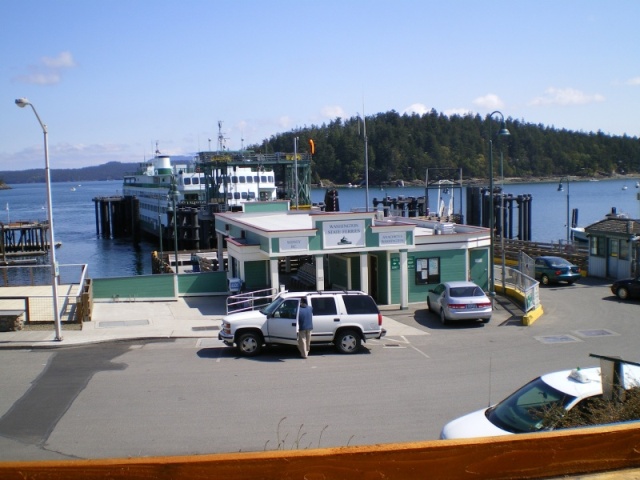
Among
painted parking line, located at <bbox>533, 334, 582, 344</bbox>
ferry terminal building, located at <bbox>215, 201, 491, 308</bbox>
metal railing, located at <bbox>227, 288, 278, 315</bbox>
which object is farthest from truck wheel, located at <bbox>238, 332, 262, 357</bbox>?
painted parking line, located at <bbox>533, 334, 582, 344</bbox>

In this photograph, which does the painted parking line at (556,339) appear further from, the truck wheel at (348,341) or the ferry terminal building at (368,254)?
the ferry terminal building at (368,254)

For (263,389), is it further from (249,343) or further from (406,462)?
(406,462)

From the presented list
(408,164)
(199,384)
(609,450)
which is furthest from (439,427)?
(408,164)

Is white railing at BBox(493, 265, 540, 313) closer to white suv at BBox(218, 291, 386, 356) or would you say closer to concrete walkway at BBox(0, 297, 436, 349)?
concrete walkway at BBox(0, 297, 436, 349)

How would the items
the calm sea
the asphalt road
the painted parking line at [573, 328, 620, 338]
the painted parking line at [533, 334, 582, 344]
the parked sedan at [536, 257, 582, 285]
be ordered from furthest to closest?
the calm sea → the parked sedan at [536, 257, 582, 285] → the painted parking line at [573, 328, 620, 338] → the painted parking line at [533, 334, 582, 344] → the asphalt road

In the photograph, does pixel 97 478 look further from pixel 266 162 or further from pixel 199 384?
pixel 266 162

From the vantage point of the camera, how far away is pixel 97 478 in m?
4.35

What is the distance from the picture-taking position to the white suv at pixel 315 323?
1753 cm

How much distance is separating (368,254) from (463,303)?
610cm

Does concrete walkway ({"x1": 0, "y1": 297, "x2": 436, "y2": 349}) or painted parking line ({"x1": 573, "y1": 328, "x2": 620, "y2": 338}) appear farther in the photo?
painted parking line ({"x1": 573, "y1": 328, "x2": 620, "y2": 338})

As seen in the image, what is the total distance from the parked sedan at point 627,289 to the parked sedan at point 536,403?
1872 centimetres

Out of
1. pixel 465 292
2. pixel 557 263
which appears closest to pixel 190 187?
pixel 557 263

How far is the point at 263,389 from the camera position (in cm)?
1424

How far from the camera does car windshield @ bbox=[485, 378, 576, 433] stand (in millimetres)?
8328
